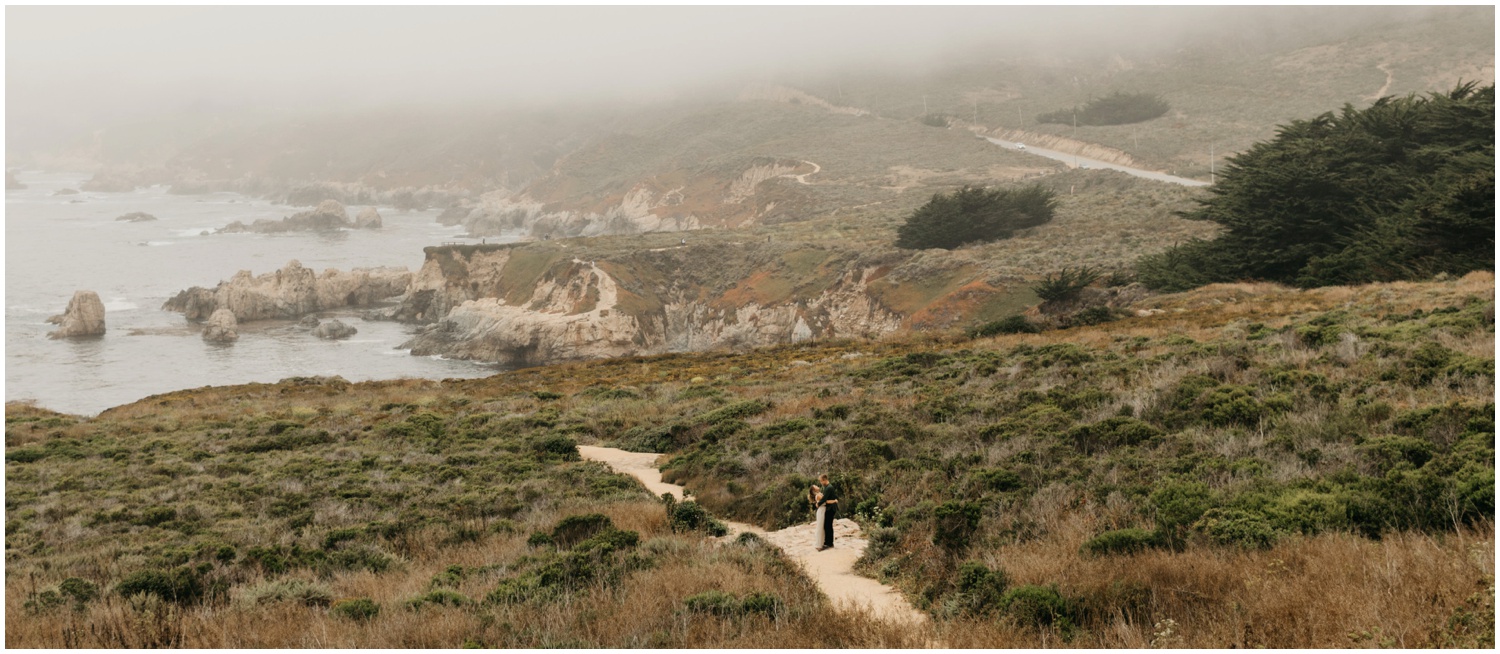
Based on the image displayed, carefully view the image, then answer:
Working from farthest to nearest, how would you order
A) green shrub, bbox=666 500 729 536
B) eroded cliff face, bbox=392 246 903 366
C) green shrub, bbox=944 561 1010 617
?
eroded cliff face, bbox=392 246 903 366, green shrub, bbox=666 500 729 536, green shrub, bbox=944 561 1010 617

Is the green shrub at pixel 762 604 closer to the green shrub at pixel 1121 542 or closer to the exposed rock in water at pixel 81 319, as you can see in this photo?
the green shrub at pixel 1121 542

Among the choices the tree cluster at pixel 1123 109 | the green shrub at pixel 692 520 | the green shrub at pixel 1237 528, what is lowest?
the green shrub at pixel 692 520

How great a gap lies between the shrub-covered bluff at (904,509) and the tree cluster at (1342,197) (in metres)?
8.59

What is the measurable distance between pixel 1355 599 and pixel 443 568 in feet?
30.7

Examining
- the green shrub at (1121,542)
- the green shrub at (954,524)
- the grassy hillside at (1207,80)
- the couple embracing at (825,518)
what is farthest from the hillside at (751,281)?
the green shrub at (1121,542)

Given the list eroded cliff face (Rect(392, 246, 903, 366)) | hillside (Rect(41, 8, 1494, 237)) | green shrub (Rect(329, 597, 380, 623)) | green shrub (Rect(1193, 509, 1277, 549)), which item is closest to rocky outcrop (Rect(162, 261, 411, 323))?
eroded cliff face (Rect(392, 246, 903, 366))

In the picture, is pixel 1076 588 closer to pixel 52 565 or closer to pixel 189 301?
pixel 52 565

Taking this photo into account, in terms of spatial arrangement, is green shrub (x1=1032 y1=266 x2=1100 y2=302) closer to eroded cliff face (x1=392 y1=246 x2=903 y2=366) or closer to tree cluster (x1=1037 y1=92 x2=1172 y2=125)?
eroded cliff face (x1=392 y1=246 x2=903 y2=366)

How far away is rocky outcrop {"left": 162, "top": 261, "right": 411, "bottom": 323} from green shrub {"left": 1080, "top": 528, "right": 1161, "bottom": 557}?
78.9 meters

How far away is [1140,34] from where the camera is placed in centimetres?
16275

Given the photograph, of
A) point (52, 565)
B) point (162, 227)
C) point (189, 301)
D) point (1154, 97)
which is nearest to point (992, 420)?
point (52, 565)

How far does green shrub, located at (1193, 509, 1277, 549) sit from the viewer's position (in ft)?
27.8

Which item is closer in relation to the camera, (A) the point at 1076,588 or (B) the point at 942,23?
(A) the point at 1076,588

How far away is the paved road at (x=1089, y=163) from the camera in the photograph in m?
78.9
